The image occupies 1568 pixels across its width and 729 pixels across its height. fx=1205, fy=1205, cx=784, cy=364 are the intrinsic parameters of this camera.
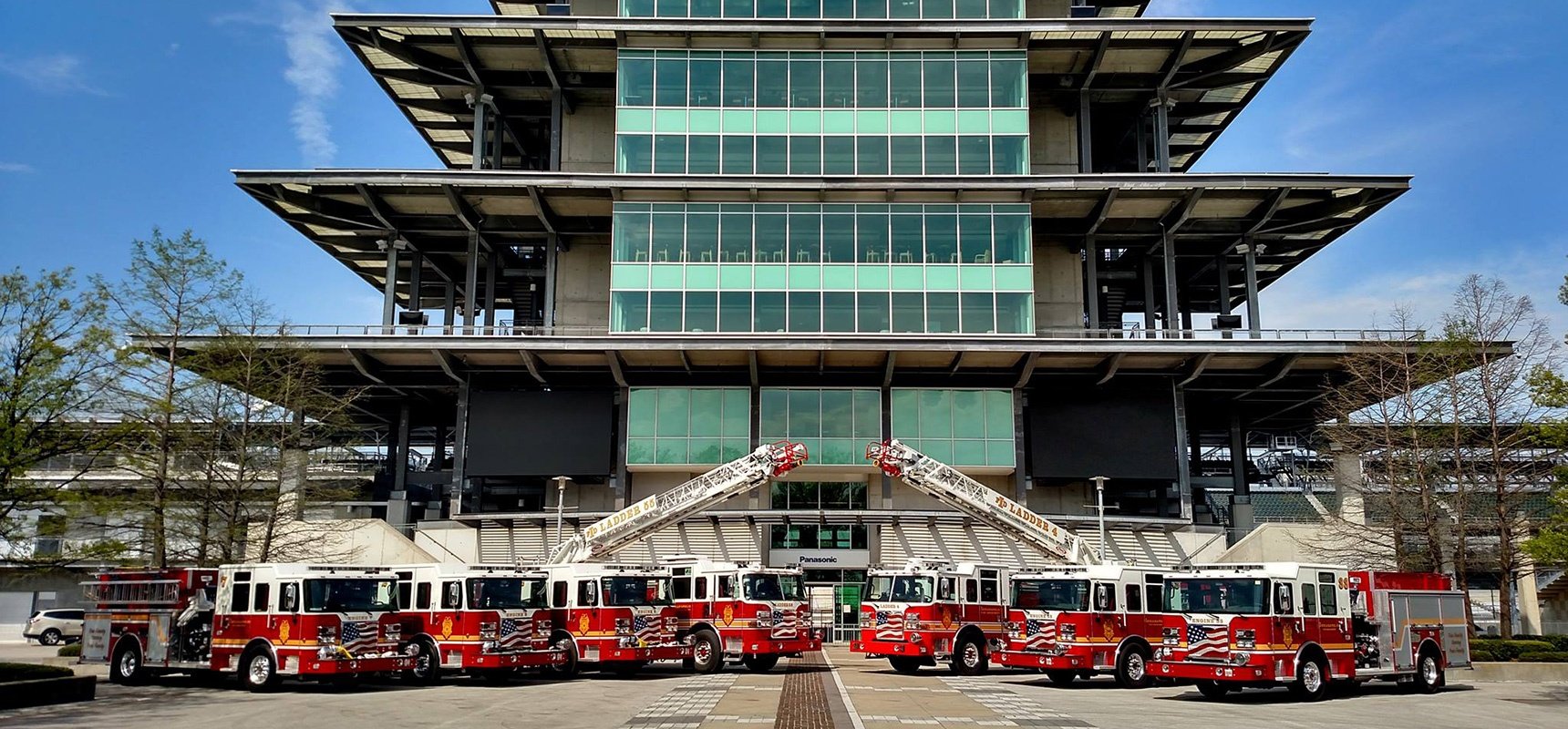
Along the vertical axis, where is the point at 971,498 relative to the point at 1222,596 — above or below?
above

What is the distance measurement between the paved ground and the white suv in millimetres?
23111

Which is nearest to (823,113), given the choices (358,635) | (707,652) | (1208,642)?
(707,652)

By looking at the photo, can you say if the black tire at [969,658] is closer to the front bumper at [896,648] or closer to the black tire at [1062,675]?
the front bumper at [896,648]

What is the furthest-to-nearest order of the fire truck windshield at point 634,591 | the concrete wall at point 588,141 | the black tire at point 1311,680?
the concrete wall at point 588,141, the fire truck windshield at point 634,591, the black tire at point 1311,680

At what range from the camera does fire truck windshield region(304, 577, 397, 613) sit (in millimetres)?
27391

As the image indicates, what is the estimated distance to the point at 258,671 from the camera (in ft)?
90.4

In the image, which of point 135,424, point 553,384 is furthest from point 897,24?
point 135,424

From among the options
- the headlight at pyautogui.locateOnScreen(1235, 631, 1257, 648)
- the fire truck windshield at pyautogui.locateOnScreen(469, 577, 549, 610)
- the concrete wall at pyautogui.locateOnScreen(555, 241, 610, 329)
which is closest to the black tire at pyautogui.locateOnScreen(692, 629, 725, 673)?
the fire truck windshield at pyautogui.locateOnScreen(469, 577, 549, 610)

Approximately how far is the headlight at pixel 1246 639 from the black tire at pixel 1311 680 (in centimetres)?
136

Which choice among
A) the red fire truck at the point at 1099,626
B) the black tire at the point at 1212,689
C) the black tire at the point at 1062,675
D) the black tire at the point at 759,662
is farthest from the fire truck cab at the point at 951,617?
the black tire at the point at 1212,689

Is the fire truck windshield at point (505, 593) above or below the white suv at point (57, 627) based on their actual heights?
above

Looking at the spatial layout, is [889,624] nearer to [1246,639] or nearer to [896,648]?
[896,648]

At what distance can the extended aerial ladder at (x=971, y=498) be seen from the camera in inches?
1593

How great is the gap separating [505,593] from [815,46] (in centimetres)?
3301
